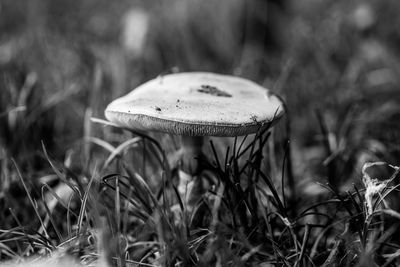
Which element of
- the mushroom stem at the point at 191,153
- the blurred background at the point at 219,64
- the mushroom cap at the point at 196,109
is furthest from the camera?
the blurred background at the point at 219,64

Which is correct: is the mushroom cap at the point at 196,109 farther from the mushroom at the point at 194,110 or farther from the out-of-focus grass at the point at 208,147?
the out-of-focus grass at the point at 208,147

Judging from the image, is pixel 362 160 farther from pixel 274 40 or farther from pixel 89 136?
pixel 274 40

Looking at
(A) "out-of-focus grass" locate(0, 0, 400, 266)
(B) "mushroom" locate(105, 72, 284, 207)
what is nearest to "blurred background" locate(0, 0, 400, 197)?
(A) "out-of-focus grass" locate(0, 0, 400, 266)

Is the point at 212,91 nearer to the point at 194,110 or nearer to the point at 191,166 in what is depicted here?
the point at 194,110

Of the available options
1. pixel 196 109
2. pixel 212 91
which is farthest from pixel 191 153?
pixel 196 109

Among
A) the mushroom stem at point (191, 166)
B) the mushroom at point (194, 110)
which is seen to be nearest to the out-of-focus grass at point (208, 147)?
the mushroom stem at point (191, 166)

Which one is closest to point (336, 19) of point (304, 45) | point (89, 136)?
point (304, 45)
